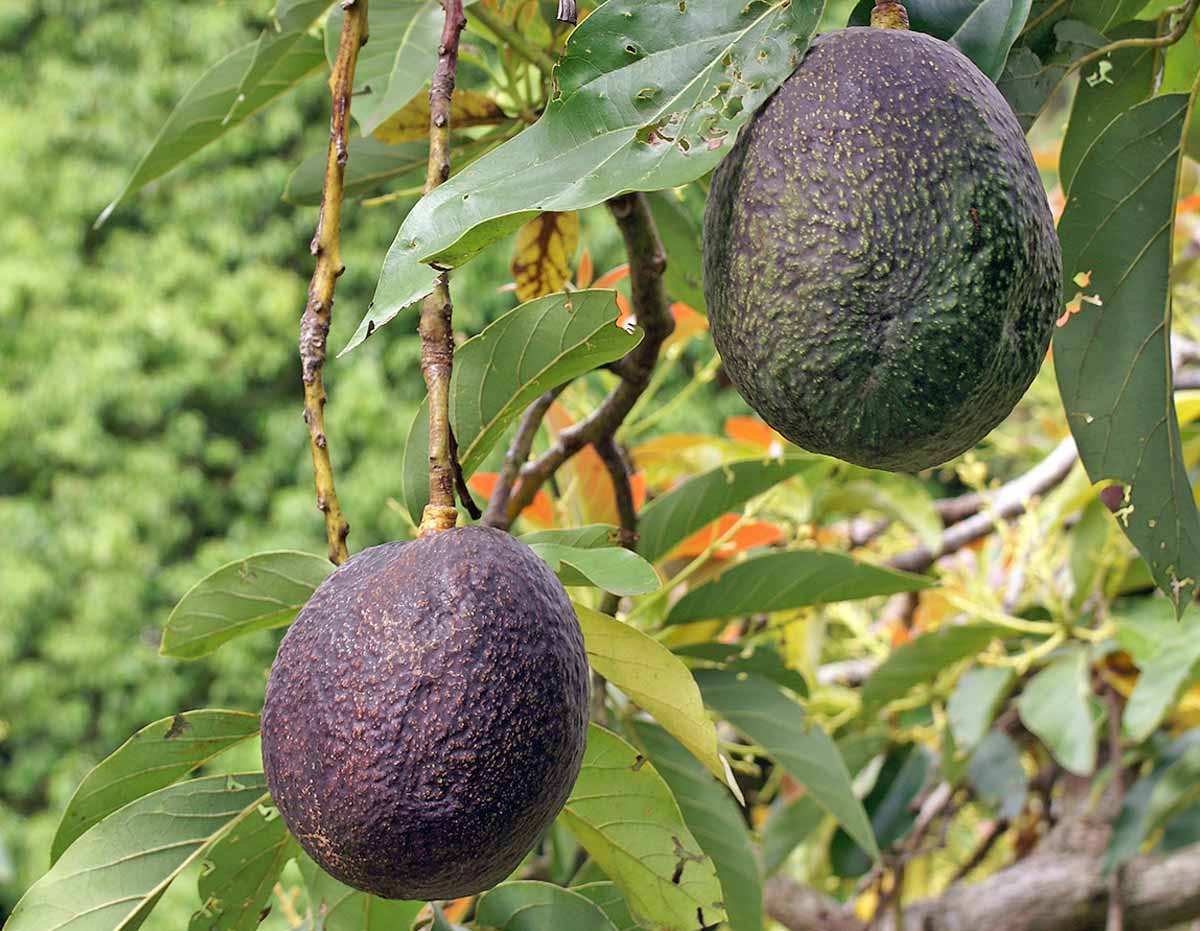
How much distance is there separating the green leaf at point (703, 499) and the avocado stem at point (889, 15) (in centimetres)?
45

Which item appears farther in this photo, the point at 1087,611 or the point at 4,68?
the point at 4,68

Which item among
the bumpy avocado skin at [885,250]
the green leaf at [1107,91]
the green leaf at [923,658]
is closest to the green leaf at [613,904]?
the bumpy avocado skin at [885,250]

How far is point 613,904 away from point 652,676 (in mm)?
208

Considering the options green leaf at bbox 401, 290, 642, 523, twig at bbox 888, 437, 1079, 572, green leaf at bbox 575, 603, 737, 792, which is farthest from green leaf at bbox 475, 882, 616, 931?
twig at bbox 888, 437, 1079, 572

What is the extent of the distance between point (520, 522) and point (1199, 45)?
2.82 feet

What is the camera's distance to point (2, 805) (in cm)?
679

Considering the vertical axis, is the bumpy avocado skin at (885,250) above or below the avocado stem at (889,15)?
below

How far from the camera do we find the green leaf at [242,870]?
25.8 inches

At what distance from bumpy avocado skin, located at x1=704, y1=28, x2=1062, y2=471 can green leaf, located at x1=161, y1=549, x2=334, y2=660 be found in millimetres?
250

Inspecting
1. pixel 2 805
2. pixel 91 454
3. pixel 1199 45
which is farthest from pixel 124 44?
pixel 1199 45

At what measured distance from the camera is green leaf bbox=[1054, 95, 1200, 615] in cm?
67

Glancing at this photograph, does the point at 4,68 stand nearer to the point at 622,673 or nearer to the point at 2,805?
the point at 2,805

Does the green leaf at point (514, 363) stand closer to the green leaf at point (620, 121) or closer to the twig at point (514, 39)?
the green leaf at point (620, 121)

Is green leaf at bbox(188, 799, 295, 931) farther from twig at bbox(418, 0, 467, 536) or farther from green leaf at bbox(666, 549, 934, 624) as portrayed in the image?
green leaf at bbox(666, 549, 934, 624)
